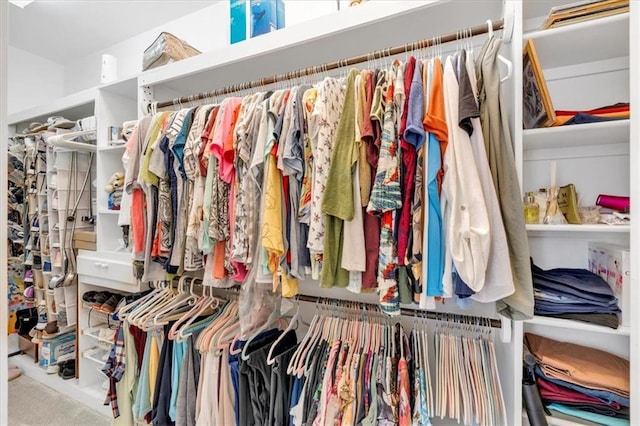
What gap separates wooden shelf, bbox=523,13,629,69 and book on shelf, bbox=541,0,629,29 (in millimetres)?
40

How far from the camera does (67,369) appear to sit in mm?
2068

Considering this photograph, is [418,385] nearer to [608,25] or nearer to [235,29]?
[608,25]

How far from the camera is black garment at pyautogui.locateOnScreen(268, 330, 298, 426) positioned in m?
1.13

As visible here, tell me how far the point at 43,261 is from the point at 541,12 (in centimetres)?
320

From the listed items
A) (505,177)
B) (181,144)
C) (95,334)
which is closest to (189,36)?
(181,144)

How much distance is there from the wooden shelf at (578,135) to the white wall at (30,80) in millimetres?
3726

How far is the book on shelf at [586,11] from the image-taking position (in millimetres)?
897

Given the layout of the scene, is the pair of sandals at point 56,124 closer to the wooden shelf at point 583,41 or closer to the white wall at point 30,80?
the white wall at point 30,80

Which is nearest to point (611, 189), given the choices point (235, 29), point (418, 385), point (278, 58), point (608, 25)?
point (608, 25)

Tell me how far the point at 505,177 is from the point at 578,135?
38 centimetres

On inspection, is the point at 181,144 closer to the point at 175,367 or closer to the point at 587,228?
the point at 175,367

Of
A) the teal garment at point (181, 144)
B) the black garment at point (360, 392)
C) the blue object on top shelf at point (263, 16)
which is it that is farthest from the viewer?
the blue object on top shelf at point (263, 16)

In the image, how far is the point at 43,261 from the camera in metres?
2.11

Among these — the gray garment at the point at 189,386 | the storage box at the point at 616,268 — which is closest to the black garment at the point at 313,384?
the gray garment at the point at 189,386
